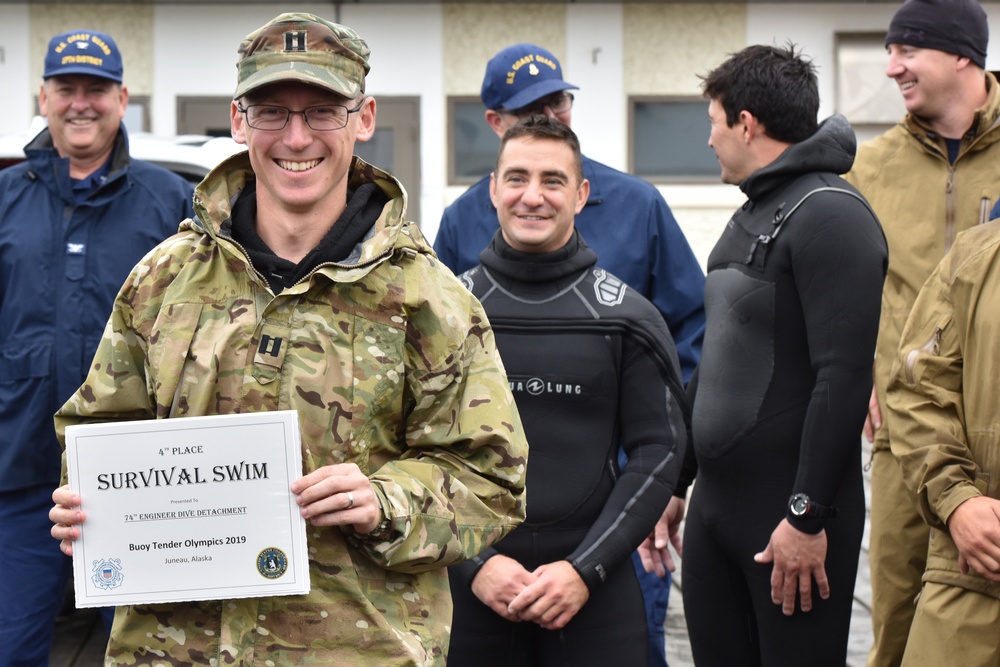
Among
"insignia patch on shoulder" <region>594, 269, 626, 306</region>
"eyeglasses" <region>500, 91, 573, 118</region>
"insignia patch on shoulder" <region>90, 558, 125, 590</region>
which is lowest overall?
"insignia patch on shoulder" <region>90, 558, 125, 590</region>

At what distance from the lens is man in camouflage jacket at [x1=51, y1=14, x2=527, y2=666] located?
2.39 m

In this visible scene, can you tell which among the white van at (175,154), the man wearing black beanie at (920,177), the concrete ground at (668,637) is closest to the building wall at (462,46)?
the white van at (175,154)

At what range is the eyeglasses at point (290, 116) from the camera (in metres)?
2.51

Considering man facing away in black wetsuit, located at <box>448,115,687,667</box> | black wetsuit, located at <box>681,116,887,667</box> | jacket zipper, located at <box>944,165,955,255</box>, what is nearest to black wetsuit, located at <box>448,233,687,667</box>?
man facing away in black wetsuit, located at <box>448,115,687,667</box>

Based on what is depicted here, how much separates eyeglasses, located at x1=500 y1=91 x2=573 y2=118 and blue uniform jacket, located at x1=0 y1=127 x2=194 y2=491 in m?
1.32

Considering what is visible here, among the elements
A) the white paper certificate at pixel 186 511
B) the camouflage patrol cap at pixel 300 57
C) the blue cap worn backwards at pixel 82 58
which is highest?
the blue cap worn backwards at pixel 82 58

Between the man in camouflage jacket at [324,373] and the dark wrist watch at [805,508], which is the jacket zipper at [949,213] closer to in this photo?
the dark wrist watch at [805,508]

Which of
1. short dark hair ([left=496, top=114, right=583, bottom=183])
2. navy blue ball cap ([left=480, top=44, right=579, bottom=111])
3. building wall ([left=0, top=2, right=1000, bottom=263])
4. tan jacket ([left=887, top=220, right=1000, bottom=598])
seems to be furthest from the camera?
building wall ([left=0, top=2, right=1000, bottom=263])

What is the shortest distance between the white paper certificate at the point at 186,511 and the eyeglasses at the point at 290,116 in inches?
22.8

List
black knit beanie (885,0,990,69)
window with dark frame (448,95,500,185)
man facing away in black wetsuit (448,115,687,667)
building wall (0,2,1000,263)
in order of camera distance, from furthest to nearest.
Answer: window with dark frame (448,95,500,185) < building wall (0,2,1000,263) < black knit beanie (885,0,990,69) < man facing away in black wetsuit (448,115,687,667)

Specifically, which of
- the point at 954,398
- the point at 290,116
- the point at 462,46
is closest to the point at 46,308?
the point at 290,116

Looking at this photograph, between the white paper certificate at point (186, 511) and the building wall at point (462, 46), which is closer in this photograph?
the white paper certificate at point (186, 511)

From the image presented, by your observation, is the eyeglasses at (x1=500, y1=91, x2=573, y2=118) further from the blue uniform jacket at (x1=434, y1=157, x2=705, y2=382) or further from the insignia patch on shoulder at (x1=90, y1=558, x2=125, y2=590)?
the insignia patch on shoulder at (x1=90, y1=558, x2=125, y2=590)

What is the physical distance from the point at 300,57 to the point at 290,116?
0.38ft
